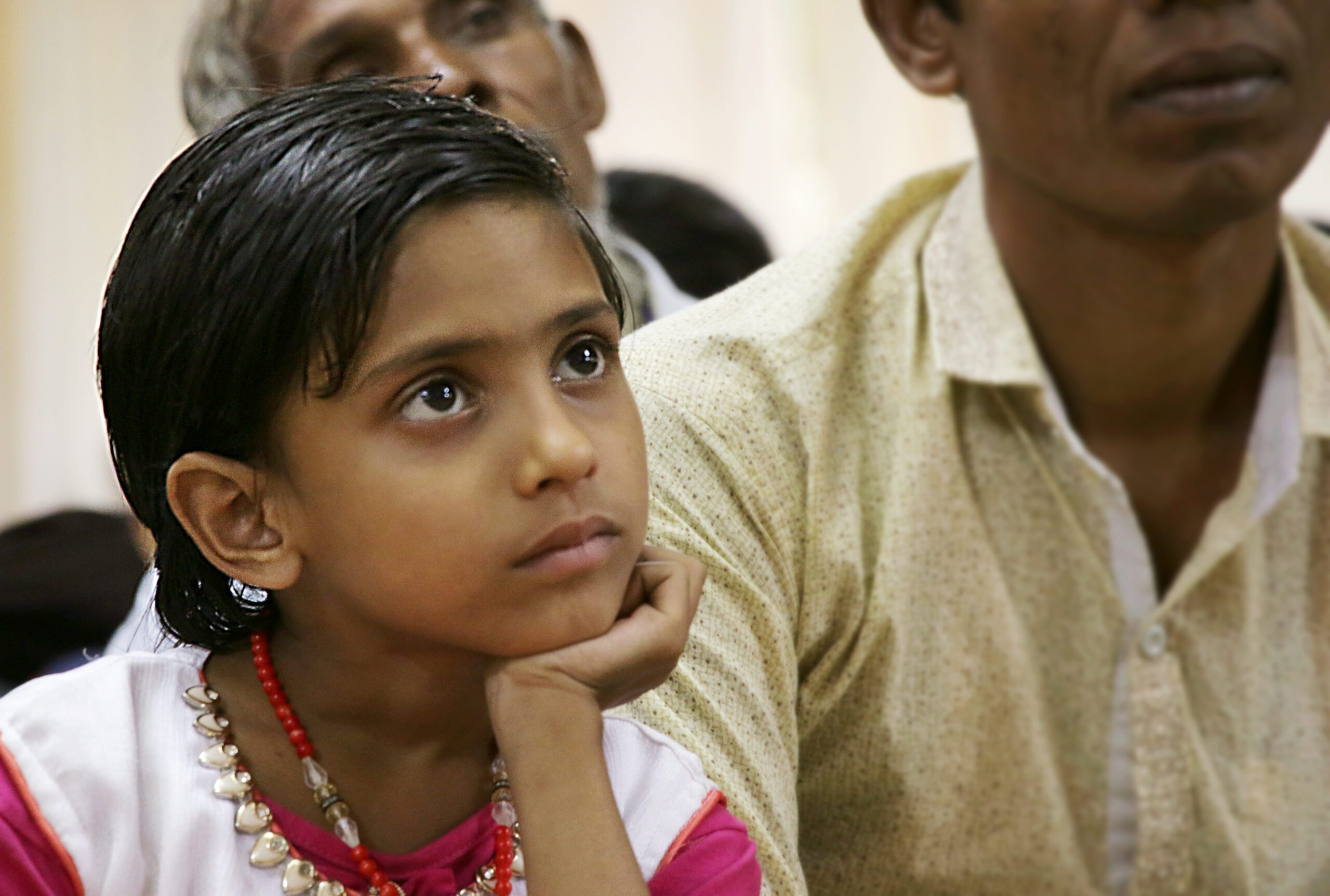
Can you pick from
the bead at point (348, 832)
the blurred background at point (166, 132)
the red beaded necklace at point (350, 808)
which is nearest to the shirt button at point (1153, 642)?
the red beaded necklace at point (350, 808)

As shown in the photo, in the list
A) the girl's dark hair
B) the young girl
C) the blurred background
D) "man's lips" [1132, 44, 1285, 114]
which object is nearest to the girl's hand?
the young girl

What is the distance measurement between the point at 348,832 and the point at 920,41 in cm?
121

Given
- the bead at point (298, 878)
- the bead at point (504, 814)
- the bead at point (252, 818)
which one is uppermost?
the bead at point (252, 818)

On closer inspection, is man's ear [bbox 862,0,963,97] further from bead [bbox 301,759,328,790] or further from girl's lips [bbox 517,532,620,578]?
bead [bbox 301,759,328,790]

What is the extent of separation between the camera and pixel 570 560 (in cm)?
97

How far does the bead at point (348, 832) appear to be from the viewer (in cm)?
101

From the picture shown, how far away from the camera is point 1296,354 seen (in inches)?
67.4

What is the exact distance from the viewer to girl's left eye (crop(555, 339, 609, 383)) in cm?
101

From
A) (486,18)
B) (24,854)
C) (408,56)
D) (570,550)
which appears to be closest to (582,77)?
(486,18)

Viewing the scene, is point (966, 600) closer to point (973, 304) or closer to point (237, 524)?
point (973, 304)

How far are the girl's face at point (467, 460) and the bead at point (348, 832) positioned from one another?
137 mm

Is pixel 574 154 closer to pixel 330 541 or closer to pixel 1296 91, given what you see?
pixel 1296 91

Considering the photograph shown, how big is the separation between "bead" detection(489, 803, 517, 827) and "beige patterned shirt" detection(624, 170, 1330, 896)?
344 mm

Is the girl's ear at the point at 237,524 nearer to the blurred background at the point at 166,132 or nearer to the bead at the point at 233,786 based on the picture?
the bead at the point at 233,786
